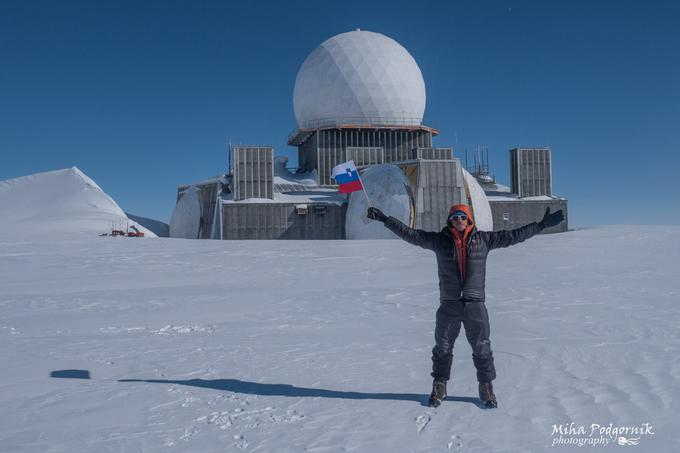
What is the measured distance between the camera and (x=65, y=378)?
609 centimetres

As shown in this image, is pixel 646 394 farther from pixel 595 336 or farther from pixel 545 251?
pixel 545 251

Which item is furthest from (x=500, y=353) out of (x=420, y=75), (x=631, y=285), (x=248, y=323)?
(x=420, y=75)

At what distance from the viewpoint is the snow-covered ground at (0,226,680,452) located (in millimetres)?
4605

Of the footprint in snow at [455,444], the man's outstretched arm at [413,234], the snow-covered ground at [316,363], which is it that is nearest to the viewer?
the footprint in snow at [455,444]

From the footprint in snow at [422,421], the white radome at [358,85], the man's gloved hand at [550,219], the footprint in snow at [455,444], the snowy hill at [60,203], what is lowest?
the footprint in snow at [455,444]

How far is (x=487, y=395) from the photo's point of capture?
5.24 meters

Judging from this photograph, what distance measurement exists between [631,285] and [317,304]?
22.3 feet

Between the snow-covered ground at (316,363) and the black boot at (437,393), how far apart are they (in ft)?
0.26

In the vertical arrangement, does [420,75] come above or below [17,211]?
above

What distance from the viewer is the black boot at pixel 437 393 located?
5.27 meters

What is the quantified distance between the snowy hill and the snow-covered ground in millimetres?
27336

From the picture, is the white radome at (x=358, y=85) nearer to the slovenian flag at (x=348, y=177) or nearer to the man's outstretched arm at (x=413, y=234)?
the slovenian flag at (x=348, y=177)

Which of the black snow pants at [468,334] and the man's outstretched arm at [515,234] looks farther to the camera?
the man's outstretched arm at [515,234]

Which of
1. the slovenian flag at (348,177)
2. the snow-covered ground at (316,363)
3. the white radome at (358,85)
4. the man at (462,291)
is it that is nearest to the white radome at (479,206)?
the white radome at (358,85)
